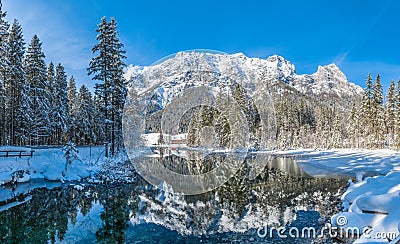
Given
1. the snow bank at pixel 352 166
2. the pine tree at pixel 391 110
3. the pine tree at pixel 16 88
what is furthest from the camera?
the pine tree at pixel 391 110

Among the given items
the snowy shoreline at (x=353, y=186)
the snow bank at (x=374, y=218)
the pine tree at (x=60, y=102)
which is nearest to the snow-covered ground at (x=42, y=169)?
the snowy shoreline at (x=353, y=186)

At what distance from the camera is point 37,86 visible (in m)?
32.4

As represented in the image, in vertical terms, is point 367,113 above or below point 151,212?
above

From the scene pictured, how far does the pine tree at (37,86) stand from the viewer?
104 feet

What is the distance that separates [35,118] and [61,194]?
895 inches

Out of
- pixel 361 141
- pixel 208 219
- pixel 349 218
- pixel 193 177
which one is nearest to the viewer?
pixel 349 218

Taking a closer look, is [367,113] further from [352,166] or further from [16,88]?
[16,88]

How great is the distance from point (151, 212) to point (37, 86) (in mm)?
29671

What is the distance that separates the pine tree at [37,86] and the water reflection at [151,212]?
843 inches

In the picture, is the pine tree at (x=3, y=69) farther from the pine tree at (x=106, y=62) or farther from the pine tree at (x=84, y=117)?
the pine tree at (x=84, y=117)

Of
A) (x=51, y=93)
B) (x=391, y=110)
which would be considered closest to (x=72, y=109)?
(x=51, y=93)

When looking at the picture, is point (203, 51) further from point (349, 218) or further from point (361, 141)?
point (361, 141)

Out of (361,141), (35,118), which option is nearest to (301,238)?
(35,118)

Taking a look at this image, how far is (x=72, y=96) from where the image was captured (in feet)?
149
